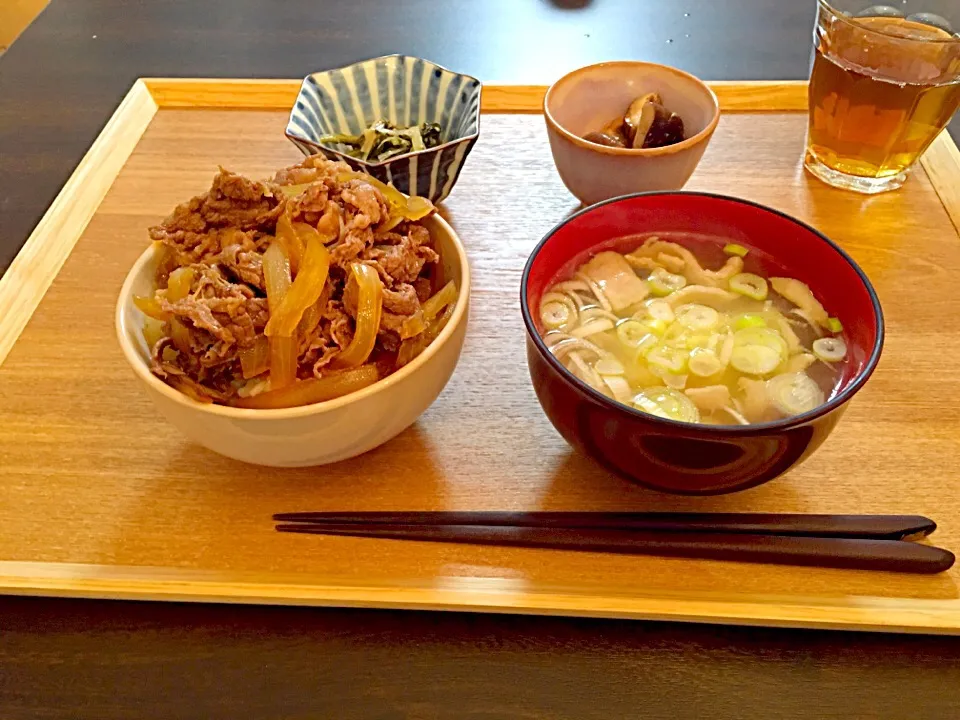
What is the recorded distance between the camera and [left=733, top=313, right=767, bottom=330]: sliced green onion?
3.91ft

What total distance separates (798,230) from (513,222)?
624 millimetres

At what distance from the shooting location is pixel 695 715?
91 cm

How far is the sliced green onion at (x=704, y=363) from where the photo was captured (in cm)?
112

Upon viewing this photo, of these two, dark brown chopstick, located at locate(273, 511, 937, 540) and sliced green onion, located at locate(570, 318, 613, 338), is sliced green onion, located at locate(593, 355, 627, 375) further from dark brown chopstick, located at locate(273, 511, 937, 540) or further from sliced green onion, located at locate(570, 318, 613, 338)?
dark brown chopstick, located at locate(273, 511, 937, 540)

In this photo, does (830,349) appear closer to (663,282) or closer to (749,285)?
(749,285)

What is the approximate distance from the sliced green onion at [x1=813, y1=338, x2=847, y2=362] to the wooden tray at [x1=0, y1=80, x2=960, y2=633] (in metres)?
0.16

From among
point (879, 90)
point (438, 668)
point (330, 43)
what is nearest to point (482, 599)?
point (438, 668)

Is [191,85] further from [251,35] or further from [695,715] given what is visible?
[695,715]

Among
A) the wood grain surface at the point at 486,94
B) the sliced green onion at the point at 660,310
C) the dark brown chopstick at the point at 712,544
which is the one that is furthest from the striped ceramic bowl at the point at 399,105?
the dark brown chopstick at the point at 712,544

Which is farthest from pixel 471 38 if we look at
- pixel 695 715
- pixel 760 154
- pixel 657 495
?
pixel 695 715

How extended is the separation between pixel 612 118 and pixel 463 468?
0.97m

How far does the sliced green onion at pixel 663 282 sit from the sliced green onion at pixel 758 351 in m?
0.14

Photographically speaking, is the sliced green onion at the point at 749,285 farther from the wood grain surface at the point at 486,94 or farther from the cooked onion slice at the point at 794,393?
the wood grain surface at the point at 486,94

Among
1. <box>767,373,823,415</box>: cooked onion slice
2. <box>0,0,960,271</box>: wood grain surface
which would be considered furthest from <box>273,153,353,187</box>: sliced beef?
<box>0,0,960,271</box>: wood grain surface
